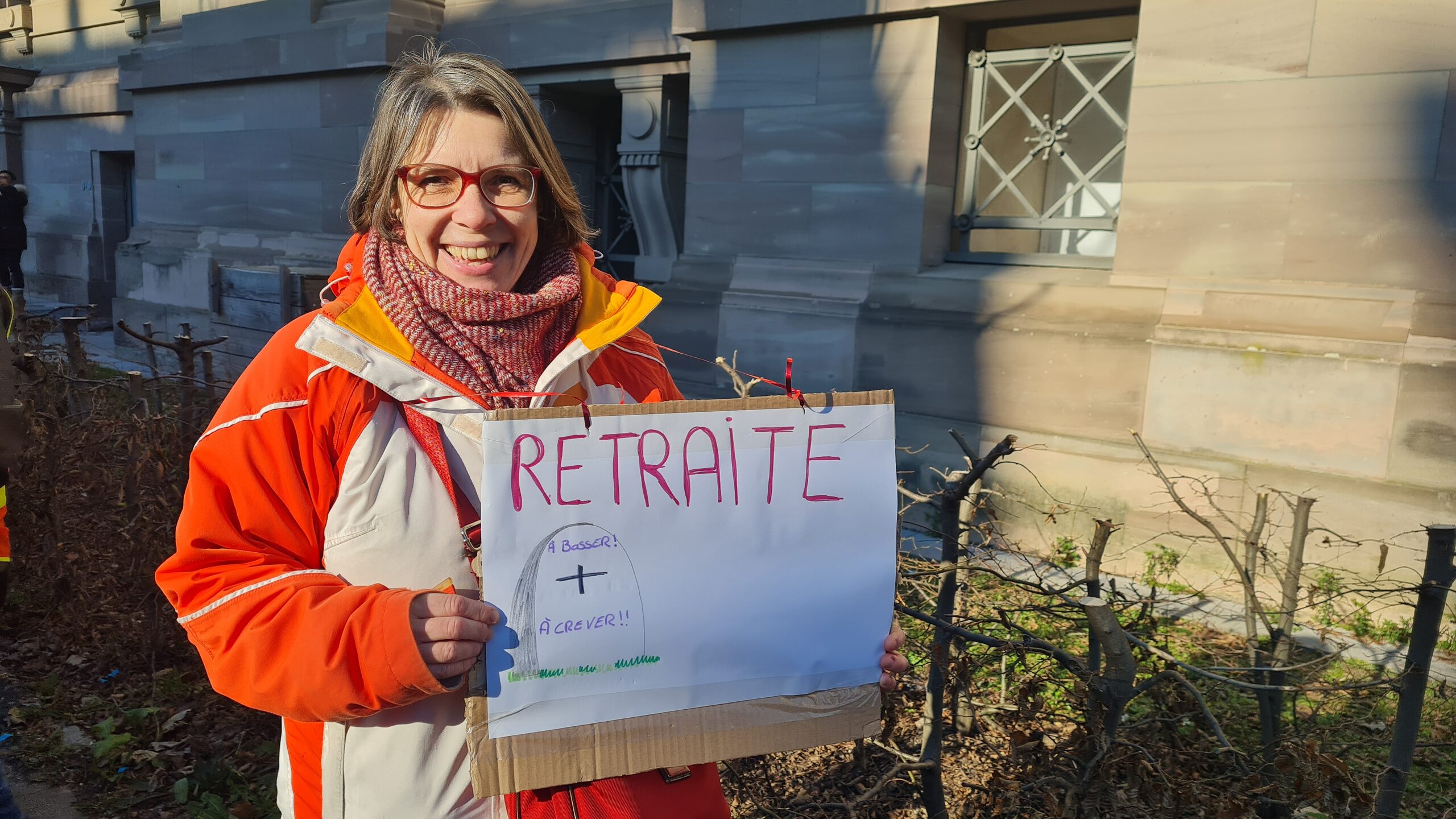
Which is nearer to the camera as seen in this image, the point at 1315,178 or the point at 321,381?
the point at 321,381

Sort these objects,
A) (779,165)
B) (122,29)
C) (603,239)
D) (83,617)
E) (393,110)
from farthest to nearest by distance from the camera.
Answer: (122,29)
(603,239)
(779,165)
(83,617)
(393,110)

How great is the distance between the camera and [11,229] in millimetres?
13570

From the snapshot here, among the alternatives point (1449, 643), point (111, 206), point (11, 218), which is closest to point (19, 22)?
point (111, 206)

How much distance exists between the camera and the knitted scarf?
5.32ft

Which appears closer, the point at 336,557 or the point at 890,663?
the point at 336,557

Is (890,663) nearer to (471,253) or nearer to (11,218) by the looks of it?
(471,253)

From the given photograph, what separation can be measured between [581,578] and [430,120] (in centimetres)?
77

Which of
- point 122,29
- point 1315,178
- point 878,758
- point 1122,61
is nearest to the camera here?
point 878,758

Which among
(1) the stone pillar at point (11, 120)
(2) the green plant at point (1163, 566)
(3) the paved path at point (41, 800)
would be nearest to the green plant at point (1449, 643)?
(2) the green plant at point (1163, 566)

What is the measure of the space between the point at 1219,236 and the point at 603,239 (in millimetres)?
5805

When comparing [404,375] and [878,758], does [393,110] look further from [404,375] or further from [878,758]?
[878,758]

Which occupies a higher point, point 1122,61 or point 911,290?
point 1122,61

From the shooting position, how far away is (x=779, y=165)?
7.08 m

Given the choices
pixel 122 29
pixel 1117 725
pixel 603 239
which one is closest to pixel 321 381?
pixel 1117 725
